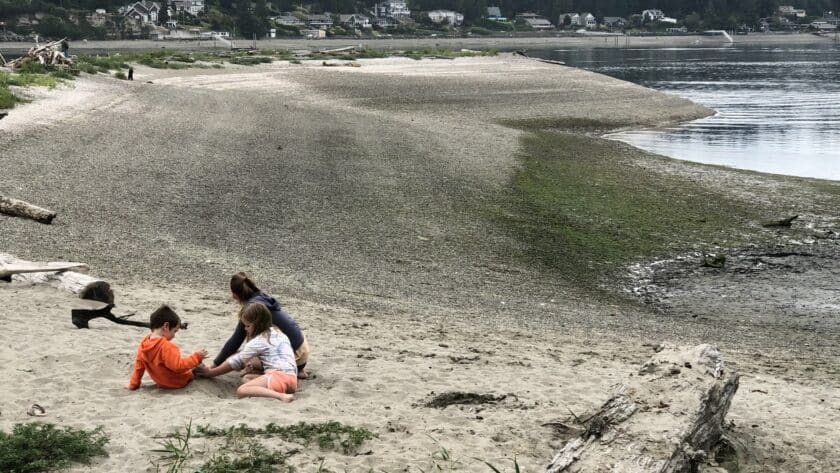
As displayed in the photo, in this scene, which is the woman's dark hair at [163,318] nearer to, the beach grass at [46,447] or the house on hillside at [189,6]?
the beach grass at [46,447]

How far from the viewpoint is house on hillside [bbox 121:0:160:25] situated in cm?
14275

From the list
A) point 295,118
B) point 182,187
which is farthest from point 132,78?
point 182,187

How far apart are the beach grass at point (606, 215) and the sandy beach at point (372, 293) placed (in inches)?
24.1

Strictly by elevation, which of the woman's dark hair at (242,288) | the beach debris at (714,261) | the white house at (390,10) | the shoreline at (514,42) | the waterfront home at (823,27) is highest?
the white house at (390,10)

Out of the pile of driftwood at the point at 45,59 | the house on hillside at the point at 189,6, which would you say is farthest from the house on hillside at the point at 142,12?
the pile of driftwood at the point at 45,59

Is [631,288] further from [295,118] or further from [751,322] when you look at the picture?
[295,118]

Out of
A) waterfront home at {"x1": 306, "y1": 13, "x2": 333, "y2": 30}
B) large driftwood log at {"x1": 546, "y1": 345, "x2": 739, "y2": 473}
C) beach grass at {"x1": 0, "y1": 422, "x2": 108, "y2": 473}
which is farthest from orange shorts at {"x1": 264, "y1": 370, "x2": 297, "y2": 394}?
waterfront home at {"x1": 306, "y1": 13, "x2": 333, "y2": 30}

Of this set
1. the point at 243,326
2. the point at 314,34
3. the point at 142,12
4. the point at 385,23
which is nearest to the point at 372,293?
the point at 243,326

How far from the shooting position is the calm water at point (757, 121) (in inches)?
1219

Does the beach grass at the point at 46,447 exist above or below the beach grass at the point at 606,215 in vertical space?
above

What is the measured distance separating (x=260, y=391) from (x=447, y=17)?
19038 cm

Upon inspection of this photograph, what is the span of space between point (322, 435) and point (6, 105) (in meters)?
23.5

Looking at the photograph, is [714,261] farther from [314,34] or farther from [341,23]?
[341,23]

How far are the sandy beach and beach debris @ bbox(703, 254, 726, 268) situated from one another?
292 millimetres
